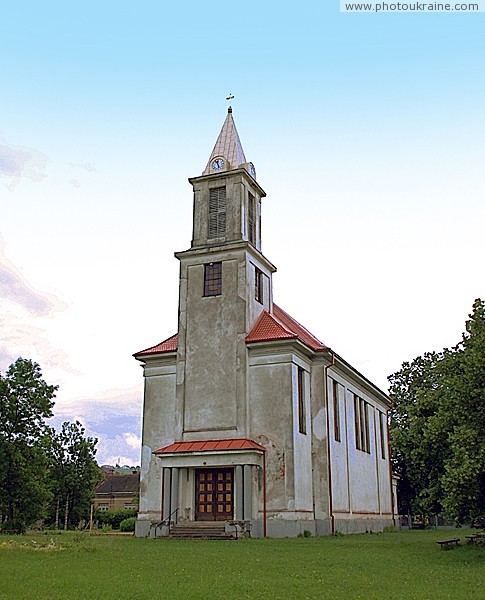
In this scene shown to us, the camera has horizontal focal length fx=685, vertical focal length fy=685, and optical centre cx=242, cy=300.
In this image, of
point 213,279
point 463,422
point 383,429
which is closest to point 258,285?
point 213,279

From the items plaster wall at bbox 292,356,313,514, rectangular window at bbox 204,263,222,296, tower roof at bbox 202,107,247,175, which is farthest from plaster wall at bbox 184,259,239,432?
tower roof at bbox 202,107,247,175

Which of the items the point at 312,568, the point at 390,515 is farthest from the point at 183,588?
the point at 390,515

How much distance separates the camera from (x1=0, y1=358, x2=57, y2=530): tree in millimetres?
39750

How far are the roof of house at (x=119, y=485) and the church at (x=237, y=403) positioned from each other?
174 feet

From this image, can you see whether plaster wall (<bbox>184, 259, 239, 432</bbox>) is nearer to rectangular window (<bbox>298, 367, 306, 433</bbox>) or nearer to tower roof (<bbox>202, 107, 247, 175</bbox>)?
rectangular window (<bbox>298, 367, 306, 433</bbox>)

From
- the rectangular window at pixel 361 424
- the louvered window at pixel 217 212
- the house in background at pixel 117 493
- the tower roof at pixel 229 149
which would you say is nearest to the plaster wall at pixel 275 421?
the louvered window at pixel 217 212

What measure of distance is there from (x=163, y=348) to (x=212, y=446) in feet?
23.3

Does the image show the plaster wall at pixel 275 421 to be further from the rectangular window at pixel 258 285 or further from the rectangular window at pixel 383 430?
the rectangular window at pixel 383 430

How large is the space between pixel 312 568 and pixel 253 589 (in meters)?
4.17

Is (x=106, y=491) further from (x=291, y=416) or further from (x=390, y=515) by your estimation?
(x=291, y=416)

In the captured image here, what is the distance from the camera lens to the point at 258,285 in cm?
3647

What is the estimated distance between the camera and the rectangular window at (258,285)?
36.0 metres

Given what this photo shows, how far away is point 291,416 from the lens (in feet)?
104

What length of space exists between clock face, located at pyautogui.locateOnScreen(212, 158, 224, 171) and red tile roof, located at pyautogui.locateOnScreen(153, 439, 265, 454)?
14.7 metres
